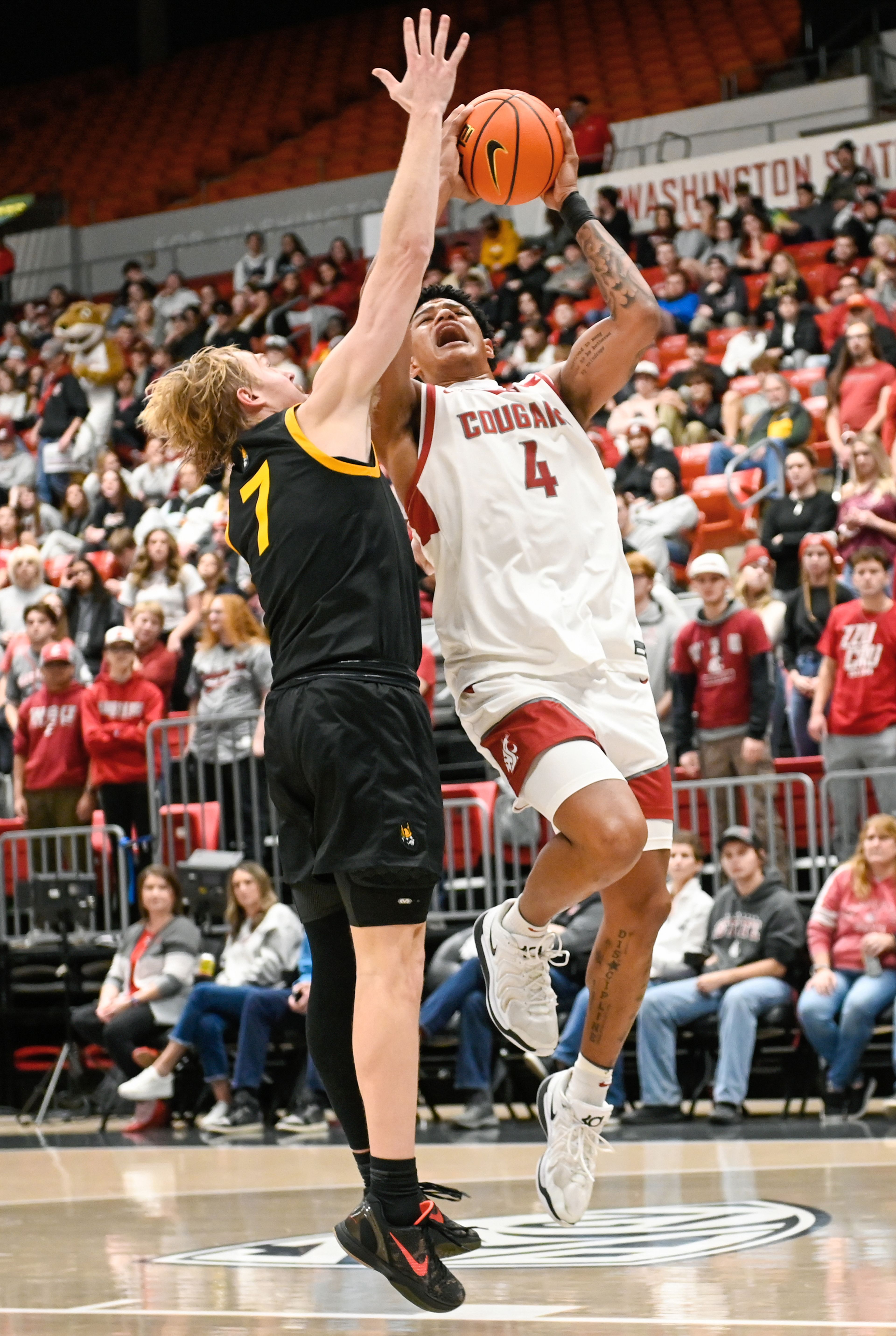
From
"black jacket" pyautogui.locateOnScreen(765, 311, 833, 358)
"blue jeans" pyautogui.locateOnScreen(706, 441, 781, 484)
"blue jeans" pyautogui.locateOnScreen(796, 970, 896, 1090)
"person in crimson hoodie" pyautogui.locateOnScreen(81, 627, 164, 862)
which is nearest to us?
"blue jeans" pyautogui.locateOnScreen(796, 970, 896, 1090)

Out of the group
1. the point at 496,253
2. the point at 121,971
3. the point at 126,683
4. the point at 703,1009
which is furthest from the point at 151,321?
the point at 703,1009

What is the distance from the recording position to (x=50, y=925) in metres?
10.9

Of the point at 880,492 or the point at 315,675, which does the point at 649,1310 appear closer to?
the point at 315,675

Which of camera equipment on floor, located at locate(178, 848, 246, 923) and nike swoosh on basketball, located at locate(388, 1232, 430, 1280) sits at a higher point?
camera equipment on floor, located at locate(178, 848, 246, 923)

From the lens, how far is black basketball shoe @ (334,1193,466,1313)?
3.75 m

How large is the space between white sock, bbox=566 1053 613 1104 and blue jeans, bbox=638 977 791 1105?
3.91 m

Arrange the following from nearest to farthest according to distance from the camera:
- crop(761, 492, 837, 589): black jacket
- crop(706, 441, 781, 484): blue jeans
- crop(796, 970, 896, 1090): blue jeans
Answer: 1. crop(796, 970, 896, 1090): blue jeans
2. crop(761, 492, 837, 589): black jacket
3. crop(706, 441, 781, 484): blue jeans

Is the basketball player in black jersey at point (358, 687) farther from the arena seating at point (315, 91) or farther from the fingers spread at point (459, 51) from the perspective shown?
the arena seating at point (315, 91)

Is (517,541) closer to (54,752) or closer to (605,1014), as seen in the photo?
(605,1014)

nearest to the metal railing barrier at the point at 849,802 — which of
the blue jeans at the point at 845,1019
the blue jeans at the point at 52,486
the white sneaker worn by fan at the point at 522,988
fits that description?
the blue jeans at the point at 845,1019

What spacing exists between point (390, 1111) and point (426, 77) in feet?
7.71

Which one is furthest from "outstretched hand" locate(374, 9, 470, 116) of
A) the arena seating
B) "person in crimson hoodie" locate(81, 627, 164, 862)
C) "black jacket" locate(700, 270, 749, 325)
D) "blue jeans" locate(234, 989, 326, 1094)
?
the arena seating

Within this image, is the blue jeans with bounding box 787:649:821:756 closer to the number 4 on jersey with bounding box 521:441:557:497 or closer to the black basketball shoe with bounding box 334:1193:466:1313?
the number 4 on jersey with bounding box 521:441:557:497

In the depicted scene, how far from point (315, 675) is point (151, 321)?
663 inches
